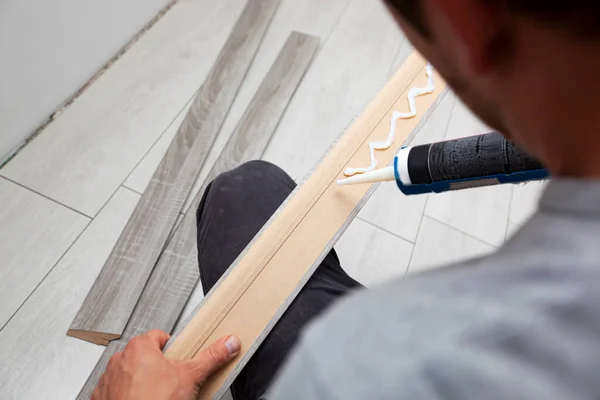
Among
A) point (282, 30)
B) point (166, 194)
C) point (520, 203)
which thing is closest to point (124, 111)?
point (166, 194)

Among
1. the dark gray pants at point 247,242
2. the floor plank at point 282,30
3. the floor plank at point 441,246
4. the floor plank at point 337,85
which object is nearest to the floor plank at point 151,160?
the floor plank at point 282,30

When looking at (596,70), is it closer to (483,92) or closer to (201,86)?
(483,92)

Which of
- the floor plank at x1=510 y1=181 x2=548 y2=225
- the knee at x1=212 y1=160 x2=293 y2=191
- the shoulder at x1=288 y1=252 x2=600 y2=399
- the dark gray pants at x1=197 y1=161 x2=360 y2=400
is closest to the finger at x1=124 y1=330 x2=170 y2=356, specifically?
the dark gray pants at x1=197 y1=161 x2=360 y2=400

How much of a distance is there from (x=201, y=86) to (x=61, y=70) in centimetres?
34

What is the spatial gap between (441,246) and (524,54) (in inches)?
34.3

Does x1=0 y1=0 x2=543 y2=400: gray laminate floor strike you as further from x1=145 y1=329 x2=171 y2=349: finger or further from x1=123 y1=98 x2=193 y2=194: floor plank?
x1=145 y1=329 x2=171 y2=349: finger

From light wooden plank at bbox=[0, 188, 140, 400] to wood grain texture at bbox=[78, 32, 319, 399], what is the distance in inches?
2.0

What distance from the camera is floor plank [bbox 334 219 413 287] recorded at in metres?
0.95

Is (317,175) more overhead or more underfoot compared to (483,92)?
more underfoot

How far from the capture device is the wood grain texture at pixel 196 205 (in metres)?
0.81

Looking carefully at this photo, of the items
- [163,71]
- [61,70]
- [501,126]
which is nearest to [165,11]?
[163,71]

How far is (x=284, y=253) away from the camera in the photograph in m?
0.58

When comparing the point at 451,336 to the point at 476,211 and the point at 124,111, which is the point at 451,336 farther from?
the point at 124,111

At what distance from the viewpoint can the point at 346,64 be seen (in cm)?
124
